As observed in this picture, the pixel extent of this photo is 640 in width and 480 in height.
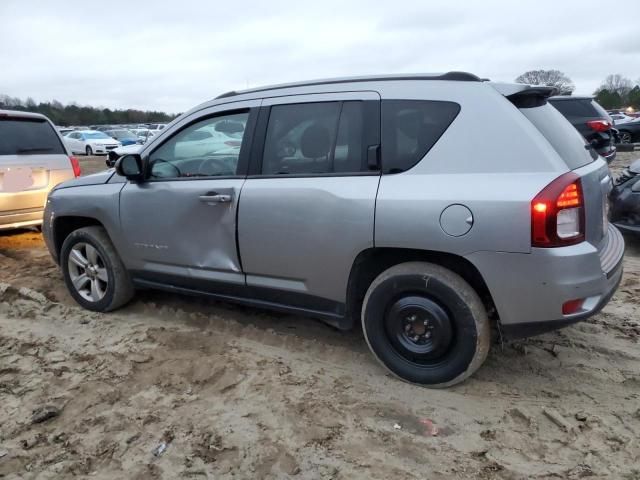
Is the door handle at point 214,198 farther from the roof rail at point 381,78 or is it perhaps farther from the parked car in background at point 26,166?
the parked car in background at point 26,166

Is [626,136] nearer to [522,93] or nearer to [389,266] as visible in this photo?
[522,93]

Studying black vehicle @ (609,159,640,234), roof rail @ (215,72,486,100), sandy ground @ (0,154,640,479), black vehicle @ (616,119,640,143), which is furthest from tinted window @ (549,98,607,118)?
black vehicle @ (616,119,640,143)

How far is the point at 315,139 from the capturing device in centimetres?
325

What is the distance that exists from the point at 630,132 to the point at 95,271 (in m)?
22.1

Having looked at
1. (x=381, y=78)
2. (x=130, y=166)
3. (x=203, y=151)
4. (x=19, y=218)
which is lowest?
(x=19, y=218)

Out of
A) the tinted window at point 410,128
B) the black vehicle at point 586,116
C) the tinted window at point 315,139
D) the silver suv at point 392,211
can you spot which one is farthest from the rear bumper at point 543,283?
the black vehicle at point 586,116

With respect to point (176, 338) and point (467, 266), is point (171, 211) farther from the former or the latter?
point (467, 266)

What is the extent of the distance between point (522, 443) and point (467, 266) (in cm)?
94

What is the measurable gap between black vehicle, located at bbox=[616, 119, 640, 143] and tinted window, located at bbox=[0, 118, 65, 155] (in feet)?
68.2

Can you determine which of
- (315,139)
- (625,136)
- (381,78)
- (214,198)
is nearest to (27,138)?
(214,198)

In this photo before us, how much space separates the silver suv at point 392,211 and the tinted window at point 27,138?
3.30 metres

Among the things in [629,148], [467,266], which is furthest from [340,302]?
[629,148]

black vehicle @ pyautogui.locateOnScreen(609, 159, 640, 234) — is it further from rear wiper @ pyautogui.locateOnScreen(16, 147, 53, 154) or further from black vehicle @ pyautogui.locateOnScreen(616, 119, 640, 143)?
black vehicle @ pyautogui.locateOnScreen(616, 119, 640, 143)

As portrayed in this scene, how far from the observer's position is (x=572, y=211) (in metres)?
2.61
